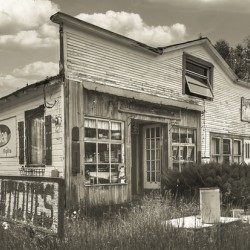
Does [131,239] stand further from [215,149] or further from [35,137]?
[215,149]

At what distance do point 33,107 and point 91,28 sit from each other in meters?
2.83

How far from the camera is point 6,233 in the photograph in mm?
5406

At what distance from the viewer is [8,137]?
13.2 metres

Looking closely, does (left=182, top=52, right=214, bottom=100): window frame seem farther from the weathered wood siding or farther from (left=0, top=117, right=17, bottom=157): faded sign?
(left=0, top=117, right=17, bottom=157): faded sign

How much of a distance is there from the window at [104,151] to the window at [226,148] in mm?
5647

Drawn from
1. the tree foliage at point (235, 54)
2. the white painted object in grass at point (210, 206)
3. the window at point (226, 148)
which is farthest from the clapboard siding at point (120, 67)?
the tree foliage at point (235, 54)

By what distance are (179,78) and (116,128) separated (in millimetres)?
4054

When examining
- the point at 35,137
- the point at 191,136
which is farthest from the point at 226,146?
the point at 35,137

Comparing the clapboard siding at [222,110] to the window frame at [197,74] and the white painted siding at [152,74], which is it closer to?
the white painted siding at [152,74]

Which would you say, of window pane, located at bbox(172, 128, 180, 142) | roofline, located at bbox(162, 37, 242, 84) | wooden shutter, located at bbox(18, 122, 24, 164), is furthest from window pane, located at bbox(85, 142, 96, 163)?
roofline, located at bbox(162, 37, 242, 84)

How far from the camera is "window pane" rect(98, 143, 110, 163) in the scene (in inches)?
442

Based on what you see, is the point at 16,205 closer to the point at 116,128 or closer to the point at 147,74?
the point at 116,128

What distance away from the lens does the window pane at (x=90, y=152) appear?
35.4 ft

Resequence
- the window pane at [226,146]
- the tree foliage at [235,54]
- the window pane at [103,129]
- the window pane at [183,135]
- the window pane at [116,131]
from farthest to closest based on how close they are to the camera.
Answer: the tree foliage at [235,54] < the window pane at [226,146] < the window pane at [183,135] < the window pane at [116,131] < the window pane at [103,129]
